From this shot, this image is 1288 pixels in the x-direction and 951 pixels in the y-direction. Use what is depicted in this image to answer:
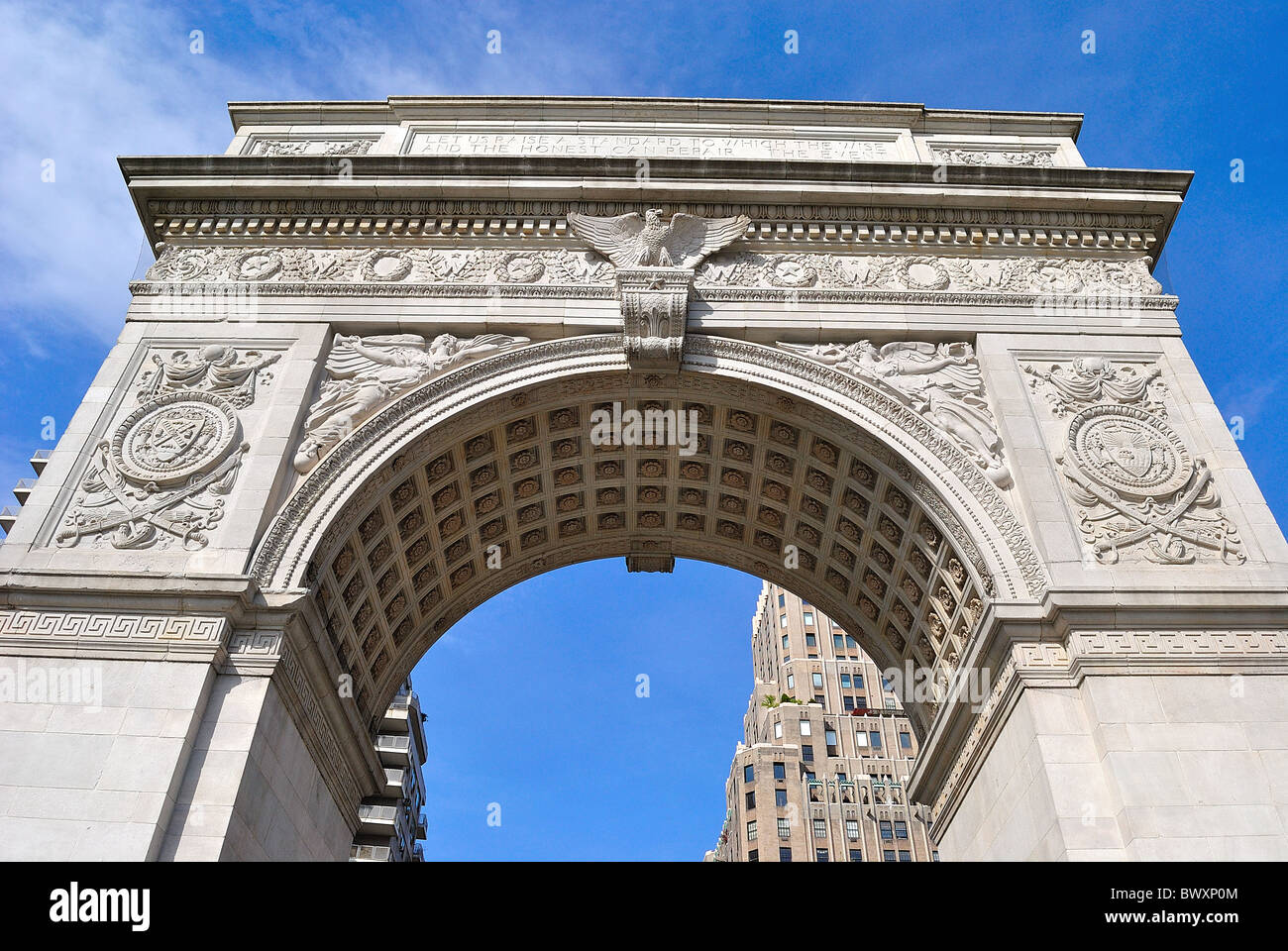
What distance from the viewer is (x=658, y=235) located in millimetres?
18047

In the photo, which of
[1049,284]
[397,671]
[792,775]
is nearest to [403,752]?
[792,775]

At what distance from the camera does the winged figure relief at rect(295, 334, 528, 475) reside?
15.7 m

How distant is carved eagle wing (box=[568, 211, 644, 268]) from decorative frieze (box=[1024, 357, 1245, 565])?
24.7ft

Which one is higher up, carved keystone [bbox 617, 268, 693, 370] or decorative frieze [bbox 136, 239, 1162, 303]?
decorative frieze [bbox 136, 239, 1162, 303]

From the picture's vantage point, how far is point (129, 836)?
37.3ft

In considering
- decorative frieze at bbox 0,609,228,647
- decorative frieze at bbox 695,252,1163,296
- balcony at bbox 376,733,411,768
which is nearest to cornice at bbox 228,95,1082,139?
decorative frieze at bbox 695,252,1163,296

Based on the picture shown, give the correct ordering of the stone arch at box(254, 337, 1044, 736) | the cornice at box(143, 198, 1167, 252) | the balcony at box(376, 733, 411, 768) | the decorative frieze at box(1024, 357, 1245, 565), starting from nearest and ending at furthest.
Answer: the decorative frieze at box(1024, 357, 1245, 565) → the stone arch at box(254, 337, 1044, 736) → the cornice at box(143, 198, 1167, 252) → the balcony at box(376, 733, 411, 768)

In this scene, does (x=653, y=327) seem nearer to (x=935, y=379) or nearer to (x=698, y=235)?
(x=698, y=235)

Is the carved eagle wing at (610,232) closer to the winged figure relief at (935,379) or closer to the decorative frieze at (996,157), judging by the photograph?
the winged figure relief at (935,379)

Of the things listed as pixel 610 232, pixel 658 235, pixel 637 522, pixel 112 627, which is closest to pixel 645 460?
pixel 637 522

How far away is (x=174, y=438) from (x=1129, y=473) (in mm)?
15193

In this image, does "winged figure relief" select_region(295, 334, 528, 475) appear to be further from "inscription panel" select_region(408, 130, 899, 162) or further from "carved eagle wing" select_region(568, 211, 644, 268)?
"inscription panel" select_region(408, 130, 899, 162)

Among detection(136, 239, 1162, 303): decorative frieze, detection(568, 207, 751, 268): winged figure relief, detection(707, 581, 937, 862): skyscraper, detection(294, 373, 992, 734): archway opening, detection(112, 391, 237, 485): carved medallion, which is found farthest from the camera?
detection(707, 581, 937, 862): skyscraper
